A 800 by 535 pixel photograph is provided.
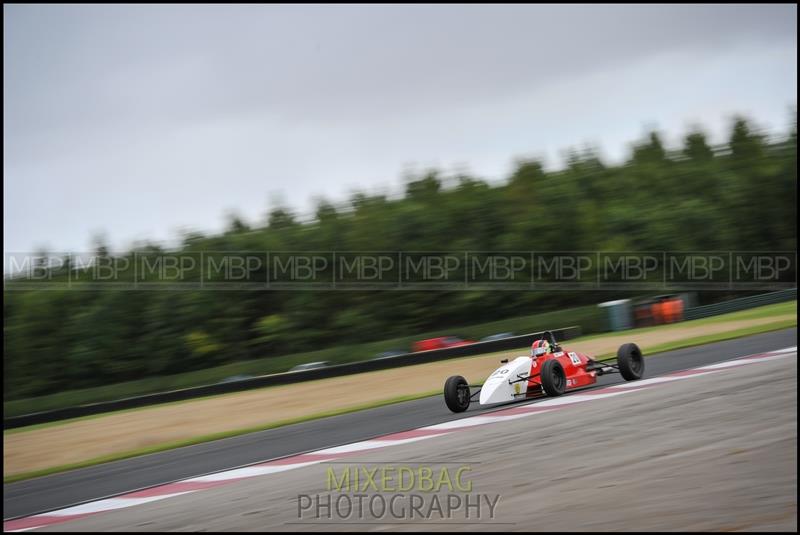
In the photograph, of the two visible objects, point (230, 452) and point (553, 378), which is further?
point (553, 378)

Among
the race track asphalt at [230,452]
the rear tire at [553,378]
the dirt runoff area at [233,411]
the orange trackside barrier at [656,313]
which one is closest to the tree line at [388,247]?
the orange trackside barrier at [656,313]

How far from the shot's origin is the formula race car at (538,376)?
9.46 meters

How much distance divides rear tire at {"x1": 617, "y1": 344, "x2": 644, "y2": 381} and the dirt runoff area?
278 cm

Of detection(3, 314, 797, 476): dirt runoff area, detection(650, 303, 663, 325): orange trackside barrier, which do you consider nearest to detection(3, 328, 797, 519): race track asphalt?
detection(3, 314, 797, 476): dirt runoff area

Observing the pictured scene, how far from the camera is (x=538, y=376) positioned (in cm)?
980

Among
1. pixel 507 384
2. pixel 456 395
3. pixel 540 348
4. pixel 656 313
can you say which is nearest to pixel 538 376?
pixel 540 348

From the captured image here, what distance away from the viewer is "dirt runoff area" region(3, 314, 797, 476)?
1234 cm

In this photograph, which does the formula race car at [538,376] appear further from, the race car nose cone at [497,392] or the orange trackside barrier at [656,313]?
the orange trackside barrier at [656,313]

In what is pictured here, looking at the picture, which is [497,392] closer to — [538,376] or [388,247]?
[538,376]

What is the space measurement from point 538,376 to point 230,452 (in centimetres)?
370

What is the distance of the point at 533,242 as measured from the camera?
32.7 m

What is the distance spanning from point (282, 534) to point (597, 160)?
3907 centimetres

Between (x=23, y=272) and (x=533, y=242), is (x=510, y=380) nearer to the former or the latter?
(x=533, y=242)

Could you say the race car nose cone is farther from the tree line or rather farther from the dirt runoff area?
the tree line
